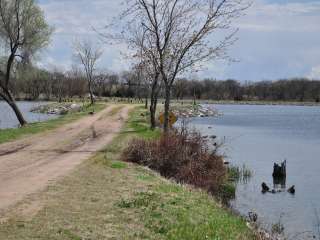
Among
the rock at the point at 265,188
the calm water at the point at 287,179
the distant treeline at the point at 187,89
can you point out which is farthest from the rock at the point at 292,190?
the distant treeline at the point at 187,89

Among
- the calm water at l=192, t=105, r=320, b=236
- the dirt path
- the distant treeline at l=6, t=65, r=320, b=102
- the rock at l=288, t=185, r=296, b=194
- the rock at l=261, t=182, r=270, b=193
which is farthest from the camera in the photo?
the distant treeline at l=6, t=65, r=320, b=102

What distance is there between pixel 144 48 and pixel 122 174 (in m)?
14.4

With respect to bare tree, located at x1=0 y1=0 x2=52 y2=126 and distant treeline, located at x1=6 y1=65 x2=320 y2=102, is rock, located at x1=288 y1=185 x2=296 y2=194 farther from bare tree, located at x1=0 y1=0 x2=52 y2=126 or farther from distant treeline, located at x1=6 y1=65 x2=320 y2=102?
distant treeline, located at x1=6 y1=65 x2=320 y2=102

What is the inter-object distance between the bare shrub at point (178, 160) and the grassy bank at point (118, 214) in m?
3.51

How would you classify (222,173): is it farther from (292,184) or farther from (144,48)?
(144,48)

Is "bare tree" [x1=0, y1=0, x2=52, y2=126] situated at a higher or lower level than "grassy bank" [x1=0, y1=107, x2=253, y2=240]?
higher

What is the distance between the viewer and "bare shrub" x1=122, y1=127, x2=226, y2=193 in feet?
61.1

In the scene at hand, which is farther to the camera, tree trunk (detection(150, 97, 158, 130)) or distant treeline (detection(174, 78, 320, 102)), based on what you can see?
distant treeline (detection(174, 78, 320, 102))

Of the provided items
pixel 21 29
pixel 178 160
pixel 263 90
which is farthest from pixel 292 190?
pixel 263 90

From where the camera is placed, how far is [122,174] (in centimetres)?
1584

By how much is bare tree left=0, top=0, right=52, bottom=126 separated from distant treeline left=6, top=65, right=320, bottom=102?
283 ft

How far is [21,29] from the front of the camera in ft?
121

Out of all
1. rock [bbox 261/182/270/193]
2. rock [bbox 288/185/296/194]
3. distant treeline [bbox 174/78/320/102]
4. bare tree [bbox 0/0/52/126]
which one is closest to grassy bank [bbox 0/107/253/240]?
rock [bbox 261/182/270/193]

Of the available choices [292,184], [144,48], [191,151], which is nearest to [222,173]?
[191,151]
